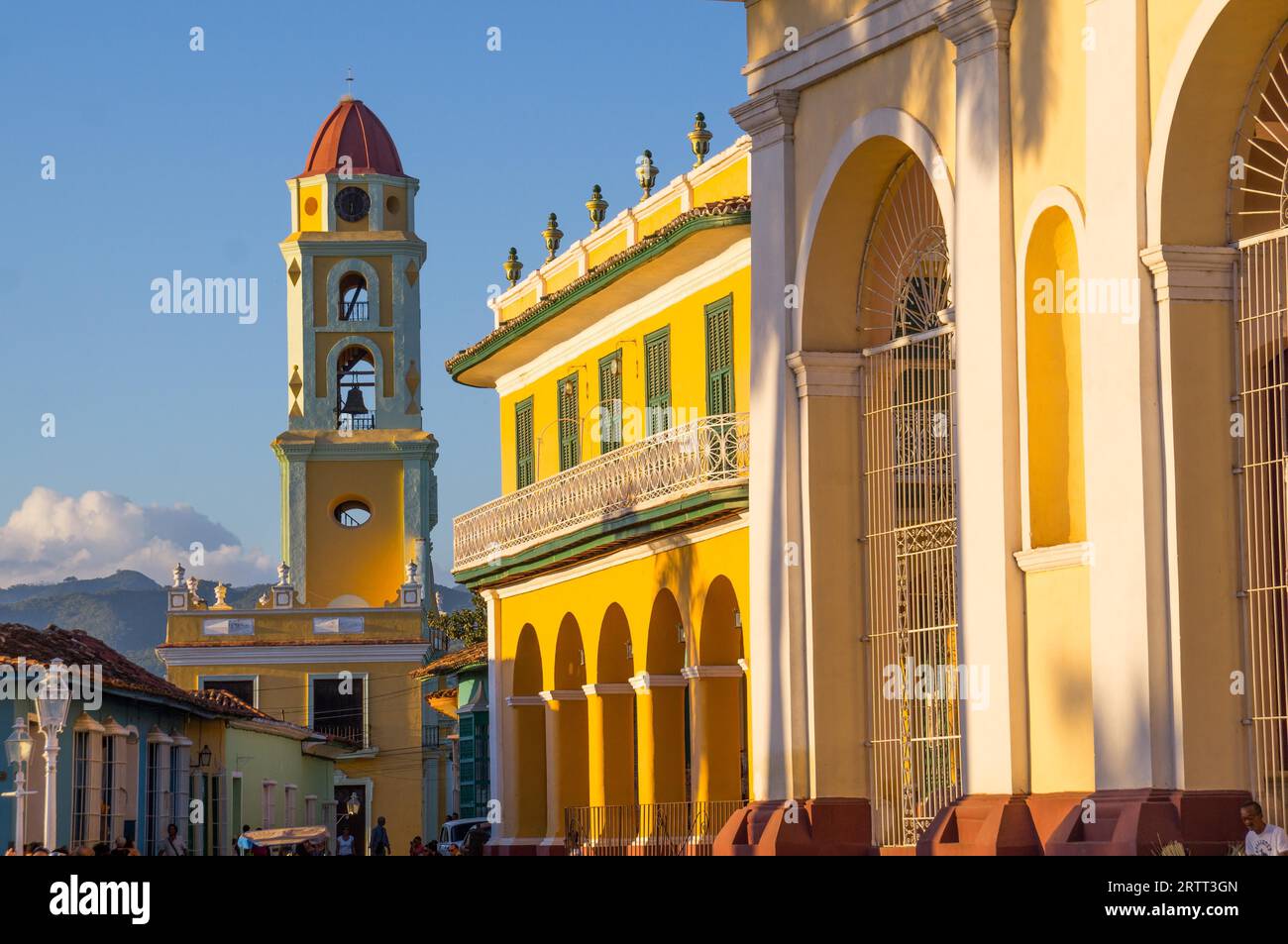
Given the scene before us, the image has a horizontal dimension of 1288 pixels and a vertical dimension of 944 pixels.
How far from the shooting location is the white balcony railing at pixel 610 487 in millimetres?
22953

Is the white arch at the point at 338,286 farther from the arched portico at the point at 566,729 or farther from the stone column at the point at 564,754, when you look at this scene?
the stone column at the point at 564,754

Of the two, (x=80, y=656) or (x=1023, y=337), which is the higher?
(x=1023, y=337)

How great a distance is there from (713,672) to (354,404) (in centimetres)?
3816

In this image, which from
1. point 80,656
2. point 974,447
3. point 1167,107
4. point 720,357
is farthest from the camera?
point 80,656

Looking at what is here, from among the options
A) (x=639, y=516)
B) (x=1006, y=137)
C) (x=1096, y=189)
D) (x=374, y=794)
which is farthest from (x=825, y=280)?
(x=374, y=794)

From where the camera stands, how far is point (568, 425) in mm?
29453

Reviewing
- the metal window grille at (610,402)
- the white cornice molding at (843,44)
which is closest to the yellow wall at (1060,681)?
the white cornice molding at (843,44)

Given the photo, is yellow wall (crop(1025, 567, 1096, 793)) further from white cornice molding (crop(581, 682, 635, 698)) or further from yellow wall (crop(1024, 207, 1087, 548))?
white cornice molding (crop(581, 682, 635, 698))

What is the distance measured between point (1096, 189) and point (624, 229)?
1388cm

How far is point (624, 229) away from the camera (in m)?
27.8

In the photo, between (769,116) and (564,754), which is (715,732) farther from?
(769,116)

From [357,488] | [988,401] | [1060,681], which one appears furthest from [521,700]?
[357,488]

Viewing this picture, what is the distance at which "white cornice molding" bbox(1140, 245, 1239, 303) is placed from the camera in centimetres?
1374
